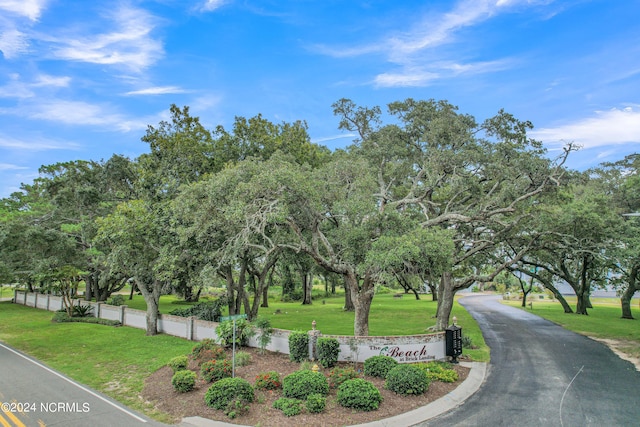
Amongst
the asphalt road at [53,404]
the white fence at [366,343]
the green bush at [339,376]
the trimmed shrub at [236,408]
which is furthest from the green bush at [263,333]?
the asphalt road at [53,404]

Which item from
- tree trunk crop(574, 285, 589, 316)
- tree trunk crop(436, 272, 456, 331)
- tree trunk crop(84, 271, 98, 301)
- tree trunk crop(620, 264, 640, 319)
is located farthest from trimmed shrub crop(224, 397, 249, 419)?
tree trunk crop(574, 285, 589, 316)

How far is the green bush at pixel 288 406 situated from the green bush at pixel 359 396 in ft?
4.28

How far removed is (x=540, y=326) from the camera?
2914 cm

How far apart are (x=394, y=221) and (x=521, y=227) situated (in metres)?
12.1

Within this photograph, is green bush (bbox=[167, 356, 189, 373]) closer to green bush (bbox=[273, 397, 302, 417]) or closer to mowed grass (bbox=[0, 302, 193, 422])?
mowed grass (bbox=[0, 302, 193, 422])

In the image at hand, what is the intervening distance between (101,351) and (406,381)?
53.2 feet

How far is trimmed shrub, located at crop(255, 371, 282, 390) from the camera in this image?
1287 cm

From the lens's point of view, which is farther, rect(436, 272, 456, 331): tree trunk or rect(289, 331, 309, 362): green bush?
rect(436, 272, 456, 331): tree trunk

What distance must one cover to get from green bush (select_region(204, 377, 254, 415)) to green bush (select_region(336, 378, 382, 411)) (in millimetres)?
2811

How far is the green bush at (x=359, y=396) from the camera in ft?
36.8

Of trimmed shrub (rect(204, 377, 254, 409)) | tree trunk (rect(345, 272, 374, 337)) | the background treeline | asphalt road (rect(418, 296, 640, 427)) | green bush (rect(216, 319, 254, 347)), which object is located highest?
the background treeline

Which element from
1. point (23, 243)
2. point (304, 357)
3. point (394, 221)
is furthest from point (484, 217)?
point (23, 243)

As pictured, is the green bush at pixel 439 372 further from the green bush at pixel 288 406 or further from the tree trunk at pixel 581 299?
the tree trunk at pixel 581 299

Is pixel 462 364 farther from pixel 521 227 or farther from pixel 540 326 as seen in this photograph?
pixel 540 326
